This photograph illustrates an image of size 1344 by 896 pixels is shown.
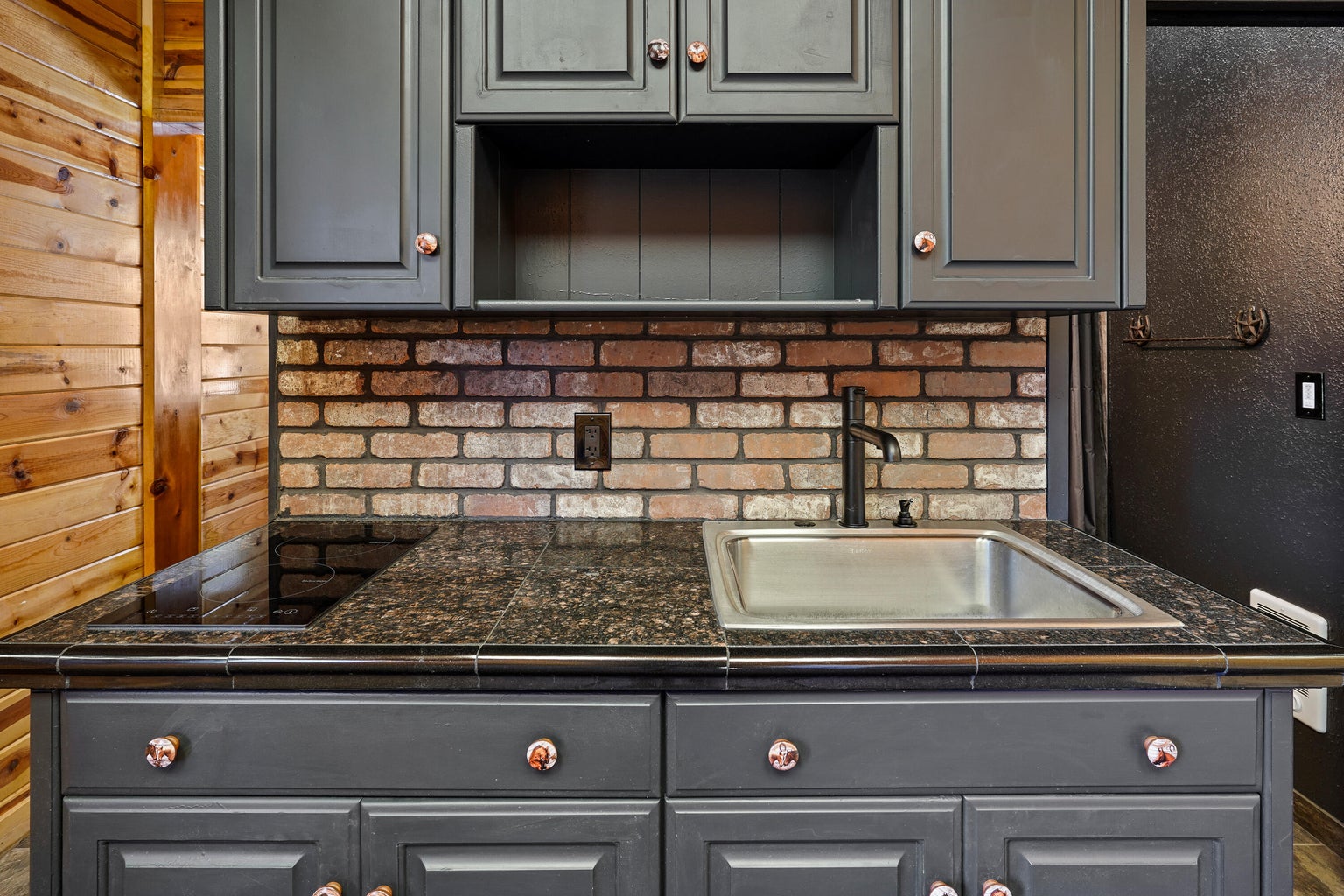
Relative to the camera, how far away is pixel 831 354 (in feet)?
5.71

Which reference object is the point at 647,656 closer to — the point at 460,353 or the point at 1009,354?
the point at 460,353

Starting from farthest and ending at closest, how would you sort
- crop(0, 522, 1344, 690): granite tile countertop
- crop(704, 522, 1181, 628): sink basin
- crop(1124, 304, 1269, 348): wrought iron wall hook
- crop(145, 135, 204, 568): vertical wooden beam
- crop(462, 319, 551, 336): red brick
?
crop(145, 135, 204, 568): vertical wooden beam < crop(1124, 304, 1269, 348): wrought iron wall hook < crop(462, 319, 551, 336): red brick < crop(704, 522, 1181, 628): sink basin < crop(0, 522, 1344, 690): granite tile countertop

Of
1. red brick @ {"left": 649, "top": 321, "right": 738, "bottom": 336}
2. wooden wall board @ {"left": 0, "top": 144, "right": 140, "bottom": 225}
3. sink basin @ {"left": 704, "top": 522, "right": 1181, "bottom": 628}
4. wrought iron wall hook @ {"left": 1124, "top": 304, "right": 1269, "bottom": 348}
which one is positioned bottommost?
sink basin @ {"left": 704, "top": 522, "right": 1181, "bottom": 628}

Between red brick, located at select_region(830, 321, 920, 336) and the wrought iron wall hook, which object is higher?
the wrought iron wall hook

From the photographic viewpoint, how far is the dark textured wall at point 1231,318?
2127 millimetres

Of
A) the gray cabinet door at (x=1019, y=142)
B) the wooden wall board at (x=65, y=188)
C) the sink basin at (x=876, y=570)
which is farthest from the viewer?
the wooden wall board at (x=65, y=188)

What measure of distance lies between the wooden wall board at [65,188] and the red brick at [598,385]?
1643mm

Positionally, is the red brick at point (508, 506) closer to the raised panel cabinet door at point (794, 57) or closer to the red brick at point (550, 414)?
the red brick at point (550, 414)

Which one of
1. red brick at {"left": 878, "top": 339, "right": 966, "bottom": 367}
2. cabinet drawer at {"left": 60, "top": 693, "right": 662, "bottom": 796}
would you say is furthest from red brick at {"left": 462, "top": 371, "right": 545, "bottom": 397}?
cabinet drawer at {"left": 60, "top": 693, "right": 662, "bottom": 796}

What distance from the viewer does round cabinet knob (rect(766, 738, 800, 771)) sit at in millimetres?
964

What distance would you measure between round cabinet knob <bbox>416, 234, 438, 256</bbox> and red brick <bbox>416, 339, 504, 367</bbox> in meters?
0.39

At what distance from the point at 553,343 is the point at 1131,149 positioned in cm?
116

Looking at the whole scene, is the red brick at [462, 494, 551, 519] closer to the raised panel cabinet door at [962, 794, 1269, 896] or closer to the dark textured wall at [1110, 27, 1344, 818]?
the raised panel cabinet door at [962, 794, 1269, 896]

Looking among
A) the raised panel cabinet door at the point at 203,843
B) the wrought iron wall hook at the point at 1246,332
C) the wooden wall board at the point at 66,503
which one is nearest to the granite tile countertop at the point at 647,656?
the raised panel cabinet door at the point at 203,843
